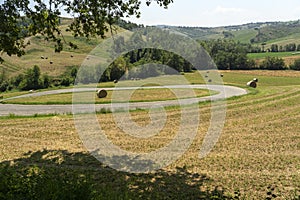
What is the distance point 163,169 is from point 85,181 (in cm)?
294

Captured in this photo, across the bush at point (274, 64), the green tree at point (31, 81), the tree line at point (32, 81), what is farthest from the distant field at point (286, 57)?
the green tree at point (31, 81)

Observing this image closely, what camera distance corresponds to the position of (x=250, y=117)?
2116 cm

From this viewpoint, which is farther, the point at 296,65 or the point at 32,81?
the point at 296,65

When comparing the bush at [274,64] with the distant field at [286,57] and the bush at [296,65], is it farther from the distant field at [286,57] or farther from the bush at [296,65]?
the distant field at [286,57]

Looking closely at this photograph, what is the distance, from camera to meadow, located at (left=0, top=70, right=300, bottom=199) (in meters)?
8.04

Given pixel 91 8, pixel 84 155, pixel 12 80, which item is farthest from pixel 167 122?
pixel 12 80

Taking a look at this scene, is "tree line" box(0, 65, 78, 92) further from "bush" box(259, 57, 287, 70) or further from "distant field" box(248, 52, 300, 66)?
"distant field" box(248, 52, 300, 66)

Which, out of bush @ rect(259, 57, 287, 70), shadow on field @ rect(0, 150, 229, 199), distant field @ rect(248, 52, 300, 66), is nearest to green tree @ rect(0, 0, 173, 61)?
shadow on field @ rect(0, 150, 229, 199)

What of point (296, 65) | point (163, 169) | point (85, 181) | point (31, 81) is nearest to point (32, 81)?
point (31, 81)

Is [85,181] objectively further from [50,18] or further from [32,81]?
[32,81]

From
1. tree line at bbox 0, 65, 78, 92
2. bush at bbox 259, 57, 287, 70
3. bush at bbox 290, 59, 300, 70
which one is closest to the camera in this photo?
tree line at bbox 0, 65, 78, 92

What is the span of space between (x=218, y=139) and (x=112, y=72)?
6485 cm

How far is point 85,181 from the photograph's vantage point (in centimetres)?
869

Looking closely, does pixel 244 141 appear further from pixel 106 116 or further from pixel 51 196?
pixel 106 116
